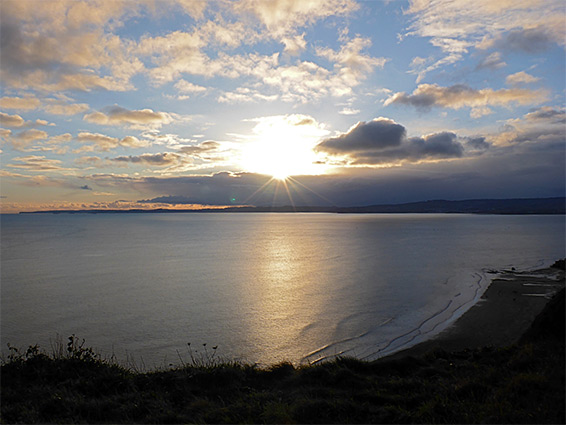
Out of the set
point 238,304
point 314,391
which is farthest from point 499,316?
point 314,391

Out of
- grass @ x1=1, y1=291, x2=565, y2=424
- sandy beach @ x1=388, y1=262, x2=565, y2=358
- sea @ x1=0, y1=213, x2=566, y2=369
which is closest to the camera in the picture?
grass @ x1=1, y1=291, x2=565, y2=424

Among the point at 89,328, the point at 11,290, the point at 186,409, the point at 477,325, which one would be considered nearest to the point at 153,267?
the point at 11,290

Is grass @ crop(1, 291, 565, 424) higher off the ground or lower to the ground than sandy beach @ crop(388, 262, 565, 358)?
higher

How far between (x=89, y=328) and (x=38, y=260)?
3972 centimetres

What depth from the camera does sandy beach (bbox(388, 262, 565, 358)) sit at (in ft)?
60.5

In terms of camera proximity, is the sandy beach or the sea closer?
the sandy beach

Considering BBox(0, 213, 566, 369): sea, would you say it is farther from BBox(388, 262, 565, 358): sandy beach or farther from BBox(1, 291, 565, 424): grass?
BBox(1, 291, 565, 424): grass

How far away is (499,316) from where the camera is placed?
77.4ft

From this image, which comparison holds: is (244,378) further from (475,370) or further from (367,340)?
(367,340)

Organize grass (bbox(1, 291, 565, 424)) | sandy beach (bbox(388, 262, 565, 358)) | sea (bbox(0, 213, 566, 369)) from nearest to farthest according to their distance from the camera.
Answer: grass (bbox(1, 291, 565, 424)), sandy beach (bbox(388, 262, 565, 358)), sea (bbox(0, 213, 566, 369))

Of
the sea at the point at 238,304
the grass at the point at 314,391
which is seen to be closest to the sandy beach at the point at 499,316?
the sea at the point at 238,304

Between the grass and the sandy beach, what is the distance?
4301mm

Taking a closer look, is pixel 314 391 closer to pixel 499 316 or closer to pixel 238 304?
pixel 499 316

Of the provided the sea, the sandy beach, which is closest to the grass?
the sandy beach
